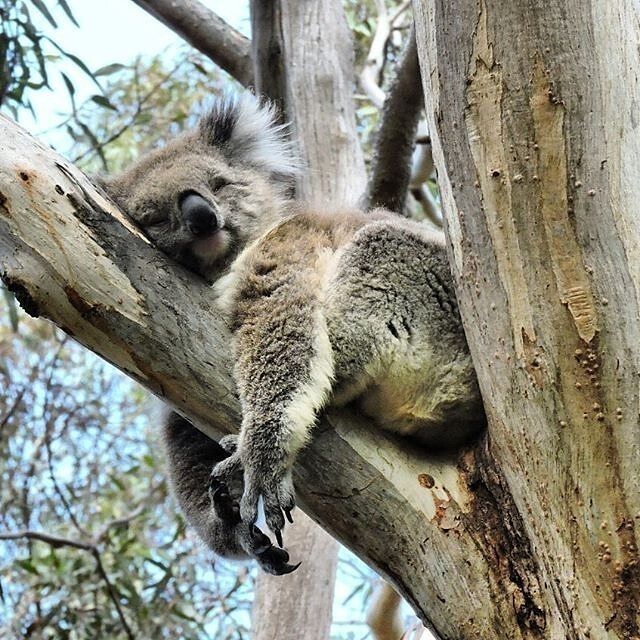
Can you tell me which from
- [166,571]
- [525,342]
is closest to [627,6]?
[525,342]

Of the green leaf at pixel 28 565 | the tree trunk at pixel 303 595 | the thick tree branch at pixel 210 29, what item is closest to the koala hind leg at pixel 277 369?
the tree trunk at pixel 303 595

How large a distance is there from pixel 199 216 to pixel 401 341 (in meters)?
0.71

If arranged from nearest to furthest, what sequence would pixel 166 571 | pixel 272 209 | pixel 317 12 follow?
pixel 272 209 → pixel 317 12 → pixel 166 571

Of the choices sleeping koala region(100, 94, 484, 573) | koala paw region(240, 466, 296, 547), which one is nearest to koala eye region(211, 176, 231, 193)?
sleeping koala region(100, 94, 484, 573)

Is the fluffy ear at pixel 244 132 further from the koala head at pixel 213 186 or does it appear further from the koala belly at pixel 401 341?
the koala belly at pixel 401 341

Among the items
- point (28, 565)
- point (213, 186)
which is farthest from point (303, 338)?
point (28, 565)

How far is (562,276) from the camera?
1688 millimetres

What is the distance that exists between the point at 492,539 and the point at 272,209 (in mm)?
1414

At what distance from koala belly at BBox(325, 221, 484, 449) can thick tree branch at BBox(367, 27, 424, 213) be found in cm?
119

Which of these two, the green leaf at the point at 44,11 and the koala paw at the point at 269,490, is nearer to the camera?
the koala paw at the point at 269,490

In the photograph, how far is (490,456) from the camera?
187 centimetres

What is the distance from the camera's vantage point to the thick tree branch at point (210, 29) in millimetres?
4043

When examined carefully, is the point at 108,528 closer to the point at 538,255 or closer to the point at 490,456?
the point at 490,456

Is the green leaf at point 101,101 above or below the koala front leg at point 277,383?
above
